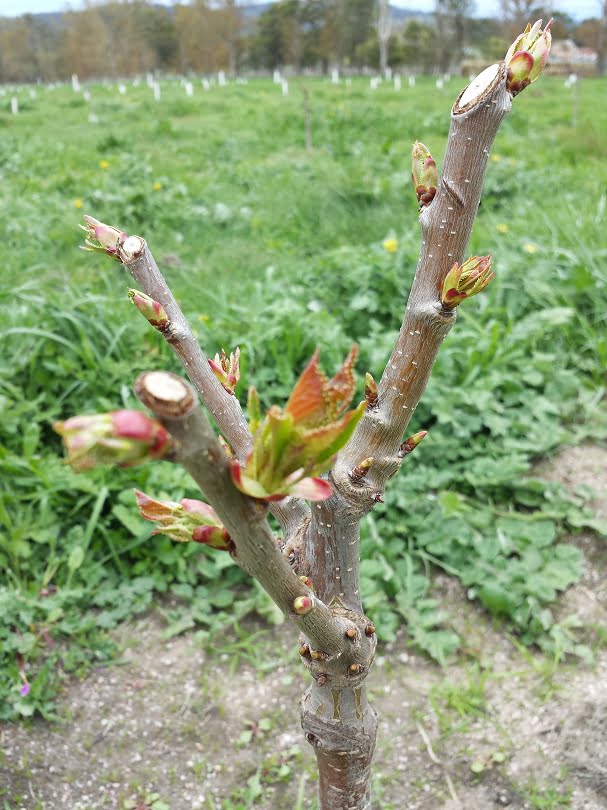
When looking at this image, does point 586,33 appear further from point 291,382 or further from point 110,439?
point 110,439

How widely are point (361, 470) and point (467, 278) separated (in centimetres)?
29

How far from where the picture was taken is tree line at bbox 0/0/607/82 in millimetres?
41281

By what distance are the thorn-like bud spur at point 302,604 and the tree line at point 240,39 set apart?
1695 inches

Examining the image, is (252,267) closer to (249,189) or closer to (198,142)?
(249,189)

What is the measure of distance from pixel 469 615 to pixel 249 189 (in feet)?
18.4

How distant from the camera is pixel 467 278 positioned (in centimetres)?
77

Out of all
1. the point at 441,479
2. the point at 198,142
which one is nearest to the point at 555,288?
the point at 441,479

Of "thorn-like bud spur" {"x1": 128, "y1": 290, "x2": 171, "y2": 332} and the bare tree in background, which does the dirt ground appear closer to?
"thorn-like bud spur" {"x1": 128, "y1": 290, "x2": 171, "y2": 332}

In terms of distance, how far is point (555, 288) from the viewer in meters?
3.92

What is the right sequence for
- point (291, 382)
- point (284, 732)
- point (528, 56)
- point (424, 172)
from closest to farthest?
1. point (528, 56)
2. point (424, 172)
3. point (284, 732)
4. point (291, 382)

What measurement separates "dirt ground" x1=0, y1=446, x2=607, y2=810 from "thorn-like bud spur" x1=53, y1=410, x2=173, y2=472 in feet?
5.57

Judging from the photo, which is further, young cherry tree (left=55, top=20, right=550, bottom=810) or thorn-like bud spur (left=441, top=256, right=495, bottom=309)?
thorn-like bud spur (left=441, top=256, right=495, bottom=309)

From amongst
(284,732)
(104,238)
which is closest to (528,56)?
(104,238)

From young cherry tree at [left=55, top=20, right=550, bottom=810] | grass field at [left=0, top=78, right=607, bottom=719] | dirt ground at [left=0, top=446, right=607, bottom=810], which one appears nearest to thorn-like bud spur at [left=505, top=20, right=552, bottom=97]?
young cherry tree at [left=55, top=20, right=550, bottom=810]
